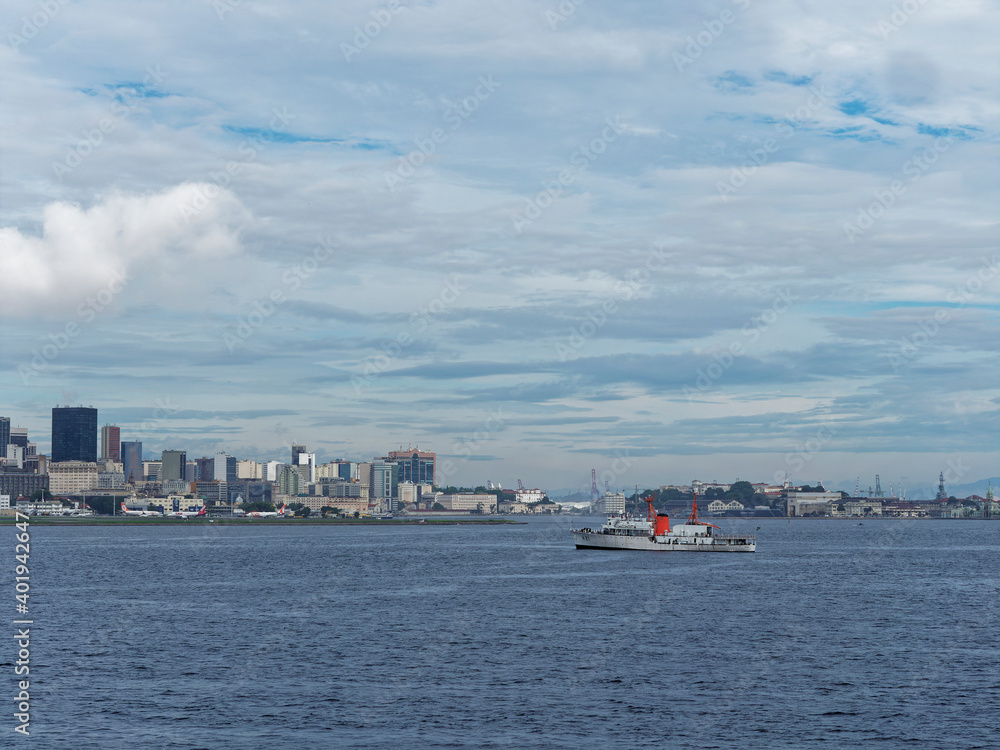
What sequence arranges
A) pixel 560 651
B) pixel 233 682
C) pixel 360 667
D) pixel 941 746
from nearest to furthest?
pixel 941 746 < pixel 233 682 < pixel 360 667 < pixel 560 651

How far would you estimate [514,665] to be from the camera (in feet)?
214

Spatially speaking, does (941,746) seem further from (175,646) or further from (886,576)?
(886,576)

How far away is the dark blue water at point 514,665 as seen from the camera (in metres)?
49.1

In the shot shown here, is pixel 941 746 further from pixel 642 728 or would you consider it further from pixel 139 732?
pixel 139 732

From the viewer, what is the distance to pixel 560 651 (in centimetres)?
7038

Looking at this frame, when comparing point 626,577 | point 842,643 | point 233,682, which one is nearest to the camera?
point 233,682

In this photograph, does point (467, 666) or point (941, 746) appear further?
point (467, 666)

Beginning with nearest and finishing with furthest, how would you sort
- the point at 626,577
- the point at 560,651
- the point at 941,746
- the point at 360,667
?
the point at 941,746 < the point at 360,667 < the point at 560,651 < the point at 626,577

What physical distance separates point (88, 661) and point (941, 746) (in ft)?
173

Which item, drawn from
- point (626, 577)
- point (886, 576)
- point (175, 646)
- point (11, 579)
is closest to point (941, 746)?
point (175, 646)

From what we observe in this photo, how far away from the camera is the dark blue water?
4909cm

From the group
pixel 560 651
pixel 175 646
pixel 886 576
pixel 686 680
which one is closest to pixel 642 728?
pixel 686 680

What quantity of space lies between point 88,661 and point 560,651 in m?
32.1

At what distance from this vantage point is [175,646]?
73.2 metres
